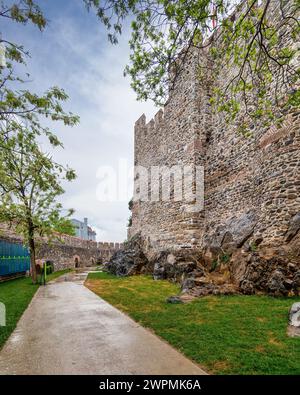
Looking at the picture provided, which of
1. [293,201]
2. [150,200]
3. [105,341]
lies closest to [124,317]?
[105,341]

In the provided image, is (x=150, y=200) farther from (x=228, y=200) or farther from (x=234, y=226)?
(x=234, y=226)

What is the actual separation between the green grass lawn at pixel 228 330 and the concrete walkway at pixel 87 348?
295mm

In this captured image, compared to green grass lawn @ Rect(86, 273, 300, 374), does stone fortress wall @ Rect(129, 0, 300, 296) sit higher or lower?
higher

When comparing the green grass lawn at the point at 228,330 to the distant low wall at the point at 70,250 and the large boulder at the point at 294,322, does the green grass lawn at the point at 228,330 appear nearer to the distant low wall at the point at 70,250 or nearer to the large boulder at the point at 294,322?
the large boulder at the point at 294,322

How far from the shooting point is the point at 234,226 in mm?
10055

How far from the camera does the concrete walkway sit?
3.40 meters

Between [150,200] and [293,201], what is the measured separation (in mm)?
10932

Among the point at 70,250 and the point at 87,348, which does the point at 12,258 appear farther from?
the point at 87,348

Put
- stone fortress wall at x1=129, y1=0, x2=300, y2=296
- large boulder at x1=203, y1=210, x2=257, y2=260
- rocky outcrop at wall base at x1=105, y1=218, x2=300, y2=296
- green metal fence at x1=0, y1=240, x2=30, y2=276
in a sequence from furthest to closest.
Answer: green metal fence at x1=0, y1=240, x2=30, y2=276, large boulder at x1=203, y1=210, x2=257, y2=260, stone fortress wall at x1=129, y1=0, x2=300, y2=296, rocky outcrop at wall base at x1=105, y1=218, x2=300, y2=296

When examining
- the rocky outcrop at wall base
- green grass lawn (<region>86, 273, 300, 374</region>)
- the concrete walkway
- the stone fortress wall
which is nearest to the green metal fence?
the stone fortress wall

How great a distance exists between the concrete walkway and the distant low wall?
1188 centimetres

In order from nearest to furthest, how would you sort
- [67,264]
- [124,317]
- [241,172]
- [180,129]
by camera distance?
[124,317] < [241,172] < [180,129] < [67,264]

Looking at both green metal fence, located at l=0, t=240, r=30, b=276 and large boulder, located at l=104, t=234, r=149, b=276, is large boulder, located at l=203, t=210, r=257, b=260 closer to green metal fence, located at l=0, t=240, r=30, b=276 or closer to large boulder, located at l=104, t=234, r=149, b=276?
large boulder, located at l=104, t=234, r=149, b=276
